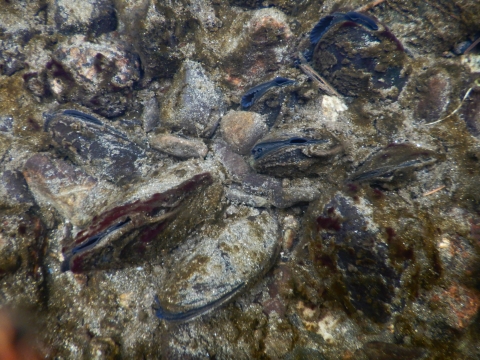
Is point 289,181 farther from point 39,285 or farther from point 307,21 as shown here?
point 39,285

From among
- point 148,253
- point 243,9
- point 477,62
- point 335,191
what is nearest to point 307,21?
point 243,9

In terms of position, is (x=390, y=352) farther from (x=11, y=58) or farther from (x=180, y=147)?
(x=11, y=58)

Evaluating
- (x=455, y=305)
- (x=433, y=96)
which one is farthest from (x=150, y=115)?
(x=455, y=305)

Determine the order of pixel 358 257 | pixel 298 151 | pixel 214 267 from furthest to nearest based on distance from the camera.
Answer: pixel 298 151 → pixel 214 267 → pixel 358 257

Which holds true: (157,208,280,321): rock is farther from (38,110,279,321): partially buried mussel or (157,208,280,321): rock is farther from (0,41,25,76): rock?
(0,41,25,76): rock

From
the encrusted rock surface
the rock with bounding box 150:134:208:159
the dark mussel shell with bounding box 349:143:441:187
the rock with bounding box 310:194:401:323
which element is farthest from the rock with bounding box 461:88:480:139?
the rock with bounding box 150:134:208:159

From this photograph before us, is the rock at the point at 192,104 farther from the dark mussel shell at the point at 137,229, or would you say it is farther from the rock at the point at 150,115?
the dark mussel shell at the point at 137,229

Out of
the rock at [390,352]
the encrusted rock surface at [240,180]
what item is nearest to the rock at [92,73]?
the encrusted rock surface at [240,180]
